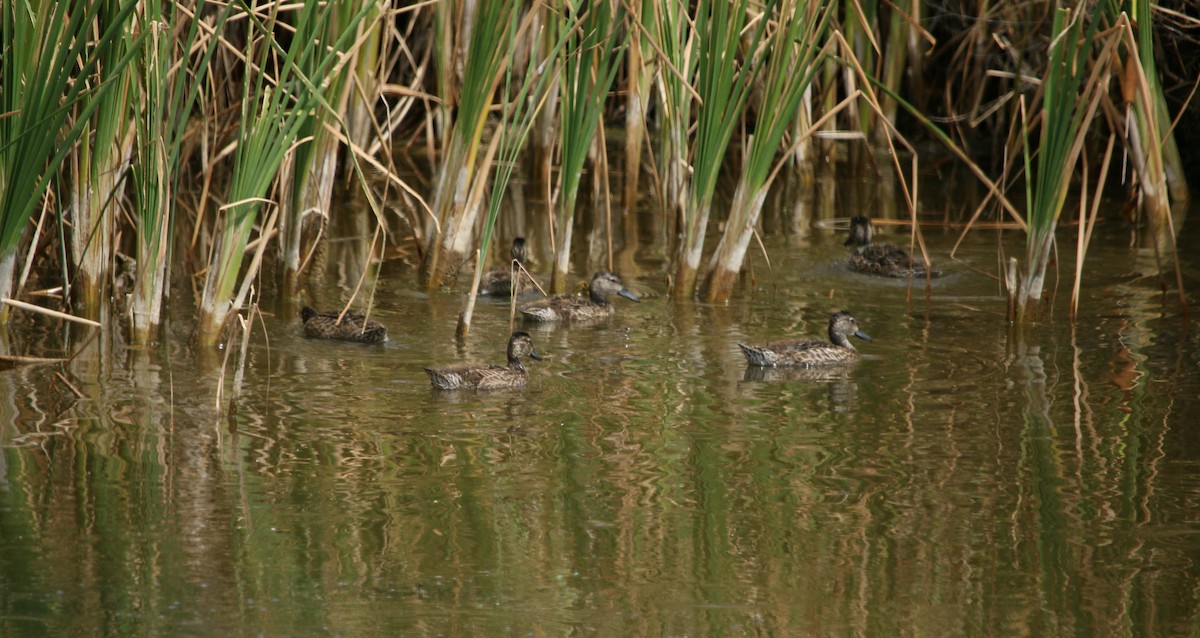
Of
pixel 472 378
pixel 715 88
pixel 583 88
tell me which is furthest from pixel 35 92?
pixel 715 88

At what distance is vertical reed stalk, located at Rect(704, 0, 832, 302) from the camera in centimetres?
809

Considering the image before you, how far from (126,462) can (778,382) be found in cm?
305

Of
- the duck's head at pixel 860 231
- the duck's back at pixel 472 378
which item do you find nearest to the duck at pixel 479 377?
the duck's back at pixel 472 378

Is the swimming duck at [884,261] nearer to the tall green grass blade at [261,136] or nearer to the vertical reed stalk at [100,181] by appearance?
the tall green grass blade at [261,136]

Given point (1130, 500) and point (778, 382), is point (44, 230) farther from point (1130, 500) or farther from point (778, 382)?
point (1130, 500)

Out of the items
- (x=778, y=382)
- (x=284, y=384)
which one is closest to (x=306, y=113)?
(x=284, y=384)

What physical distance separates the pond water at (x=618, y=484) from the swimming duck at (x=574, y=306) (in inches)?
5.0

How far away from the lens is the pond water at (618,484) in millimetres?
4941

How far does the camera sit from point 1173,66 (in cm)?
1433

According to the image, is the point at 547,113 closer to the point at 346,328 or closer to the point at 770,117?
the point at 770,117

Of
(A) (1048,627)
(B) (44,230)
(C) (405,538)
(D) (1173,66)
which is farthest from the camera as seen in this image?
(D) (1173,66)

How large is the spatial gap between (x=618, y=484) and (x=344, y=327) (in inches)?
103

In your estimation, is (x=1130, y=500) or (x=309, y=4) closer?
(x=1130, y=500)

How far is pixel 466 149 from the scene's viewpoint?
9164 mm
